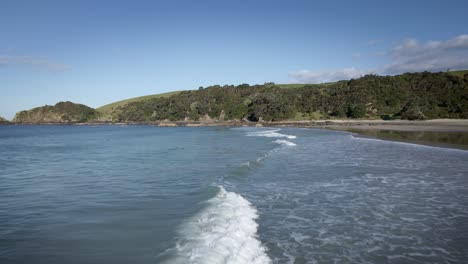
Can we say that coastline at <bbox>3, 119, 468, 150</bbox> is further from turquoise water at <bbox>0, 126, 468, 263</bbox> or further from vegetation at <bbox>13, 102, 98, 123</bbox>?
vegetation at <bbox>13, 102, 98, 123</bbox>

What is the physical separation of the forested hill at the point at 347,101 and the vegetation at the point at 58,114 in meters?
54.7

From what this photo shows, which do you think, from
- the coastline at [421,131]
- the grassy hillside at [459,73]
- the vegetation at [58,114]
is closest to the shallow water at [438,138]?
the coastline at [421,131]

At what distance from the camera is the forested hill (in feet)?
258

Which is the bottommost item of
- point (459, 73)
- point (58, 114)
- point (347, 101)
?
point (347, 101)

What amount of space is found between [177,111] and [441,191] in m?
122

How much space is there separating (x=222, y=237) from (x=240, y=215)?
1.89 meters

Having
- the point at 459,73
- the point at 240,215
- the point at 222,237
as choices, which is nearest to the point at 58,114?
the point at 459,73

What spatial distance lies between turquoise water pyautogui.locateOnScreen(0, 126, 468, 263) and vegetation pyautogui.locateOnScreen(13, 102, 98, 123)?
165 meters

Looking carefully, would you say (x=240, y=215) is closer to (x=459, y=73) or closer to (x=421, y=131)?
(x=421, y=131)

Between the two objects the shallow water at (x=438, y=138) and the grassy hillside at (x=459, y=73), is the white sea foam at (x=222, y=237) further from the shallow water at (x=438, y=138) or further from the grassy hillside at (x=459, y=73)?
the grassy hillside at (x=459, y=73)

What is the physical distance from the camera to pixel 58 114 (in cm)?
17488

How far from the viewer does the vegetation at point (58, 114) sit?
556 feet

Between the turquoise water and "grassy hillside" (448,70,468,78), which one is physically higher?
"grassy hillside" (448,70,468,78)

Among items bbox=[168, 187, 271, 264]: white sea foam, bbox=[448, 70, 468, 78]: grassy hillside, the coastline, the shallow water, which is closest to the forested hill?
bbox=[448, 70, 468, 78]: grassy hillside
